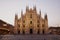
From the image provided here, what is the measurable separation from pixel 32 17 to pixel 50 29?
2366 mm

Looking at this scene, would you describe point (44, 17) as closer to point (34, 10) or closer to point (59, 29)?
point (34, 10)

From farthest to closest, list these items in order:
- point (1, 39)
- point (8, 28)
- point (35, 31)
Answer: point (8, 28), point (35, 31), point (1, 39)

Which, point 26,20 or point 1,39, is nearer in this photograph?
point 1,39

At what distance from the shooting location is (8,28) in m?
17.1

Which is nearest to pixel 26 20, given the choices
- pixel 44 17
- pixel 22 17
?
pixel 22 17

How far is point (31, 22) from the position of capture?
16.5 metres

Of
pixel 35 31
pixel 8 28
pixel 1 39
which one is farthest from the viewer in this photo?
pixel 8 28

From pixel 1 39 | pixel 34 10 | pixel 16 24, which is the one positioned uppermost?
pixel 34 10

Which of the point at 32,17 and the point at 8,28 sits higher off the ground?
the point at 32,17

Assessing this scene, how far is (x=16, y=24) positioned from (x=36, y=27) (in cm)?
197

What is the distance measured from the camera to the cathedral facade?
16219mm

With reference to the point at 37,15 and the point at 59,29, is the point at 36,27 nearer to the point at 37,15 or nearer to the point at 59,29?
the point at 37,15

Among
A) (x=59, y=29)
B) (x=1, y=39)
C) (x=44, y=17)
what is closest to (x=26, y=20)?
(x=44, y=17)

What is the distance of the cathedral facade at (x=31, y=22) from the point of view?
53.2ft
